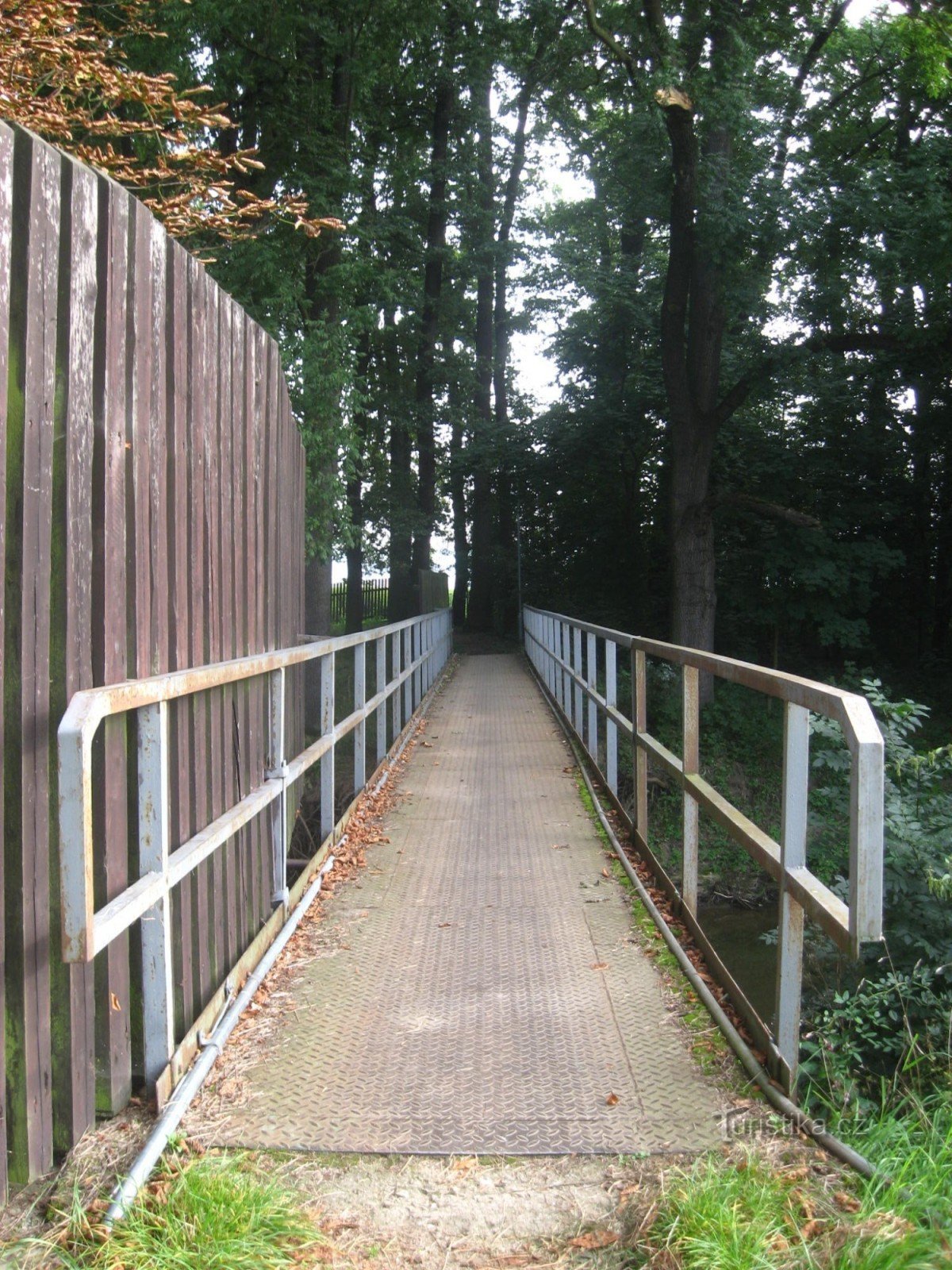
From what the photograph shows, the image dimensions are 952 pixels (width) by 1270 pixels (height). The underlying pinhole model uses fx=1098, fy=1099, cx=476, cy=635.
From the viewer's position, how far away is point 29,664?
254 centimetres

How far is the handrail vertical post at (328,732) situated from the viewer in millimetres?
5578

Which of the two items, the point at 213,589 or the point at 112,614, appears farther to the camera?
the point at 213,589

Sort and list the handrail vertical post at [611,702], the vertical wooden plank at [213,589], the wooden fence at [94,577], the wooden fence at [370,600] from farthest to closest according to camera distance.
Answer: the wooden fence at [370,600] → the handrail vertical post at [611,702] → the vertical wooden plank at [213,589] → the wooden fence at [94,577]

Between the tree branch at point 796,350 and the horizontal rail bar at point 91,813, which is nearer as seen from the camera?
the horizontal rail bar at point 91,813

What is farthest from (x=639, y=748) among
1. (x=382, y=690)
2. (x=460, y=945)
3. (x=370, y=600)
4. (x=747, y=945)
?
(x=370, y=600)

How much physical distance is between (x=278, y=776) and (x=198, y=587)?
104 centimetres

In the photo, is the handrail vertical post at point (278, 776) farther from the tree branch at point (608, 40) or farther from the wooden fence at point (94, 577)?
the tree branch at point (608, 40)

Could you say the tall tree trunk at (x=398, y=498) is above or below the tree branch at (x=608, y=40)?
below

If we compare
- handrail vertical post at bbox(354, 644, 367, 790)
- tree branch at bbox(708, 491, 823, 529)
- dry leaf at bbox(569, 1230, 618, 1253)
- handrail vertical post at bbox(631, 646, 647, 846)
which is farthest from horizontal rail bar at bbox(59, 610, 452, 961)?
tree branch at bbox(708, 491, 823, 529)

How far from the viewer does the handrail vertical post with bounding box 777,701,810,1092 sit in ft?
9.90

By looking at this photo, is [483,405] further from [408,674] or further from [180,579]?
[180,579]

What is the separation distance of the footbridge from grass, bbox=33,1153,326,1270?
34cm

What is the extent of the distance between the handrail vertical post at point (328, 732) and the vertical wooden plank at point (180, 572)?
1863 mm

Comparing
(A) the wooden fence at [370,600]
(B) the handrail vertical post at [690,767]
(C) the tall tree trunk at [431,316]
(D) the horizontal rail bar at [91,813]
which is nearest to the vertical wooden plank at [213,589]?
(D) the horizontal rail bar at [91,813]
